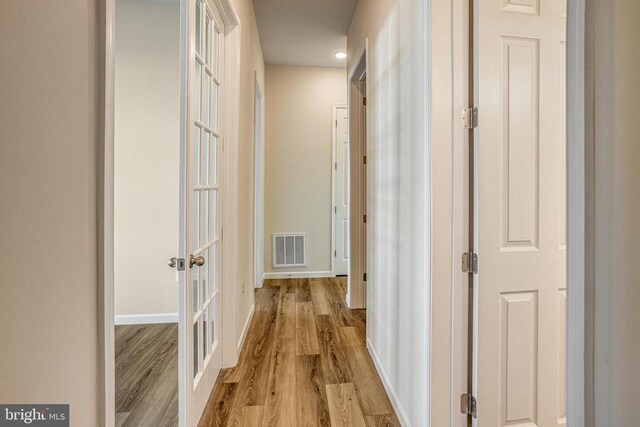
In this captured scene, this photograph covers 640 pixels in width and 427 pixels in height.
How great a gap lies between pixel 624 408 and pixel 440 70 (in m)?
1.23

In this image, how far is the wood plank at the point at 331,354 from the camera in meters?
2.14

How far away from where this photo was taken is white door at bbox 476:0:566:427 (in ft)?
4.45

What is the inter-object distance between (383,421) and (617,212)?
1.64m

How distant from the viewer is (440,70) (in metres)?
1.34

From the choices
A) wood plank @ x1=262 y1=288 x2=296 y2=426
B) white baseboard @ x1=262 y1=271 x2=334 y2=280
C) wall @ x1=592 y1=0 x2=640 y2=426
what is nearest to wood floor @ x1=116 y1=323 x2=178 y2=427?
wood plank @ x1=262 y1=288 x2=296 y2=426

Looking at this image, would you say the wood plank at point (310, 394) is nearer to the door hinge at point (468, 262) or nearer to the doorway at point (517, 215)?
the doorway at point (517, 215)

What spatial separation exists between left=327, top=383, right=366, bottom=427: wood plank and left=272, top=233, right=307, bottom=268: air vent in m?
2.62

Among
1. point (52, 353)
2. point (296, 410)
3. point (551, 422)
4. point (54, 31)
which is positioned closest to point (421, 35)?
point (54, 31)

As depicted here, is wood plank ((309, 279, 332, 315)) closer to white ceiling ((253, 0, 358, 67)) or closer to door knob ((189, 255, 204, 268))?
door knob ((189, 255, 204, 268))

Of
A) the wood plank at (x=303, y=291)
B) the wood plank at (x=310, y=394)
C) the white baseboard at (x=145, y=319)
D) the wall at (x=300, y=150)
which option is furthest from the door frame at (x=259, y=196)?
the wood plank at (x=310, y=394)

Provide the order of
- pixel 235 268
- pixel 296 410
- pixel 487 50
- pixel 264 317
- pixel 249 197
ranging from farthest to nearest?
pixel 264 317 → pixel 249 197 → pixel 235 268 → pixel 296 410 → pixel 487 50

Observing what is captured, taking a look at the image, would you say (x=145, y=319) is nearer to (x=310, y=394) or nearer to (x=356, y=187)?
(x=310, y=394)

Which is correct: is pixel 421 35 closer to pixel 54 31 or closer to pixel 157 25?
pixel 54 31

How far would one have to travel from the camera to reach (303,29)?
3455 mm
